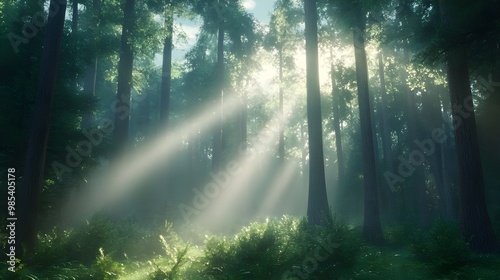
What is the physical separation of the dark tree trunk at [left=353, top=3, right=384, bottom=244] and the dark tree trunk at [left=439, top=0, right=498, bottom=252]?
4069mm

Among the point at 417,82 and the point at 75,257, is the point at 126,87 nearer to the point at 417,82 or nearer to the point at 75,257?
the point at 75,257

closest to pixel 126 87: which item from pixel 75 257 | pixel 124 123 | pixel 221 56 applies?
pixel 124 123

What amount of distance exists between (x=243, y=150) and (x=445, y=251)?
82.4 ft

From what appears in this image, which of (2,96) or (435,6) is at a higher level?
(435,6)

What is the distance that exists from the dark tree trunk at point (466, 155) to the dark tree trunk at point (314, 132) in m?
5.25

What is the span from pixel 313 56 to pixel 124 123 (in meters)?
9.50

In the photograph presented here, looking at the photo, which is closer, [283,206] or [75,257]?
[75,257]

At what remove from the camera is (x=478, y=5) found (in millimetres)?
9227

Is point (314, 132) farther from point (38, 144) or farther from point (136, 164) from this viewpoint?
point (136, 164)

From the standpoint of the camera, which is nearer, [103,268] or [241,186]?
[103,268]

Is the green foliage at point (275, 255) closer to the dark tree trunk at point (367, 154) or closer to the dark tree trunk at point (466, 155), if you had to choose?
the dark tree trunk at point (466, 155)

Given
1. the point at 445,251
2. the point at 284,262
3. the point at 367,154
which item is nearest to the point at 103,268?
the point at 284,262

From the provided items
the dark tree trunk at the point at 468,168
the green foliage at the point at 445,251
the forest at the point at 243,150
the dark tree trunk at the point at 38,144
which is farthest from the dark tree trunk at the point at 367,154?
the dark tree trunk at the point at 38,144

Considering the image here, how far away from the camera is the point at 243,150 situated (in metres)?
32.5
